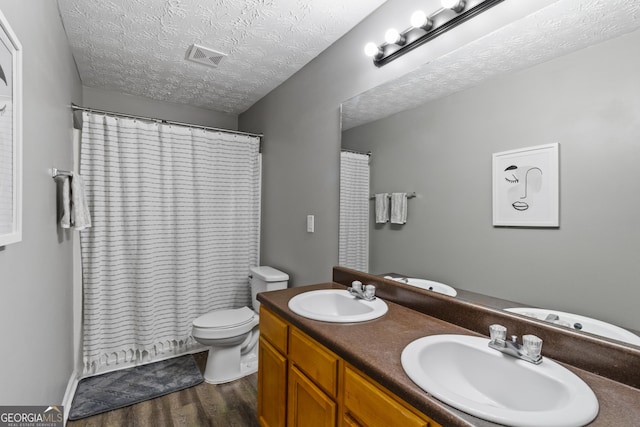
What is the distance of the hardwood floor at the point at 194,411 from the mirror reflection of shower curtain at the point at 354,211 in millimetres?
1151

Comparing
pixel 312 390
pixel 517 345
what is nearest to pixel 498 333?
pixel 517 345

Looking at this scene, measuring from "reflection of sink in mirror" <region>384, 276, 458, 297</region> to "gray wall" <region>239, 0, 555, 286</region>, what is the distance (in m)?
0.57

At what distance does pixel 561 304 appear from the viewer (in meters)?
0.99

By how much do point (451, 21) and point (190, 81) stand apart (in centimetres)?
214

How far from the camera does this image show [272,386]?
153 centimetres

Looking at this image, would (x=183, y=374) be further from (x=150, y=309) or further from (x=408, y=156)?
(x=408, y=156)

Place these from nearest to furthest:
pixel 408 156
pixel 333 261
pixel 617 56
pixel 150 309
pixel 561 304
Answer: pixel 617 56 → pixel 561 304 → pixel 408 156 → pixel 333 261 → pixel 150 309

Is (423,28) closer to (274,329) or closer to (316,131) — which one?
(316,131)

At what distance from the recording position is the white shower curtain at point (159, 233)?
7.55ft

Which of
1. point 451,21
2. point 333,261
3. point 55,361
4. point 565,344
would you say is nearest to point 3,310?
point 55,361

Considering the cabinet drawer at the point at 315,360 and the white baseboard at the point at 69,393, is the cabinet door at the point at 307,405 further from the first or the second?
the white baseboard at the point at 69,393

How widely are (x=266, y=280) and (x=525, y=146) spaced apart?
1.91 m

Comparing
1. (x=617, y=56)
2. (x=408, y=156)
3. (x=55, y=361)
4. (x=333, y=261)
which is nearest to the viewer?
(x=617, y=56)

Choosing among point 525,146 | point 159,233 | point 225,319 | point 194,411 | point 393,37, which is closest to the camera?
point 525,146
